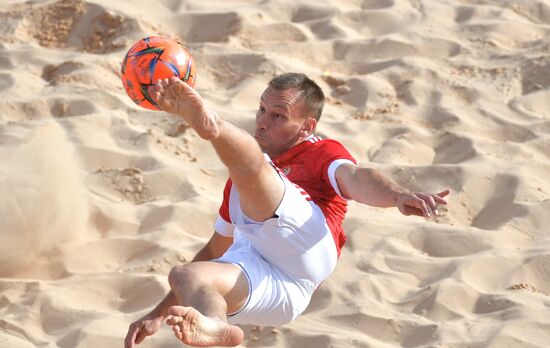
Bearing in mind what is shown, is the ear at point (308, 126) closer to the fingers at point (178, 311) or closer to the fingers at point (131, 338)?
the fingers at point (131, 338)

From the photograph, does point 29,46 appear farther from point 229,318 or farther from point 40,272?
point 229,318

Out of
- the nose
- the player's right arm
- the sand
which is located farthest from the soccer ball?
the sand

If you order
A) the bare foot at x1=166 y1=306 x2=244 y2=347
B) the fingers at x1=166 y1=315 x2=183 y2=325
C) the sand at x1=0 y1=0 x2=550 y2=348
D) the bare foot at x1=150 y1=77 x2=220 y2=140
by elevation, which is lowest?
the sand at x1=0 y1=0 x2=550 y2=348

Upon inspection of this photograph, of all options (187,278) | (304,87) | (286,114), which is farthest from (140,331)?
(304,87)

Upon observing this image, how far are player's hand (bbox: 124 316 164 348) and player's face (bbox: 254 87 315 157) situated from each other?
3.17 feet

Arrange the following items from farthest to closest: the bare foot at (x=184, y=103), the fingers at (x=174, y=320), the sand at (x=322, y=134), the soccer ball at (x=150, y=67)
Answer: the sand at (x=322, y=134)
the soccer ball at (x=150, y=67)
the bare foot at (x=184, y=103)
the fingers at (x=174, y=320)

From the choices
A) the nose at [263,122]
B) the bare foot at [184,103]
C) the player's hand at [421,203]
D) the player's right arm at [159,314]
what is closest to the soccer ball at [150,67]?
the bare foot at [184,103]

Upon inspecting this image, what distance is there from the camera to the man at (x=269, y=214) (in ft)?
10.3

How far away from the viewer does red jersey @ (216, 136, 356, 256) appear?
12.6ft

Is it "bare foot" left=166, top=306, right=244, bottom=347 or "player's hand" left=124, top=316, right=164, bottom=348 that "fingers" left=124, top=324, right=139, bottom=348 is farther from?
"bare foot" left=166, top=306, right=244, bottom=347

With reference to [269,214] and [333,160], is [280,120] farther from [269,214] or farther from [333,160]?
[269,214]

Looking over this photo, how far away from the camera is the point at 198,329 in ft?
9.86

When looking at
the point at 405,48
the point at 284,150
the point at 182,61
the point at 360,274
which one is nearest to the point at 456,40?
the point at 405,48

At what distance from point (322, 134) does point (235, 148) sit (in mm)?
2800
